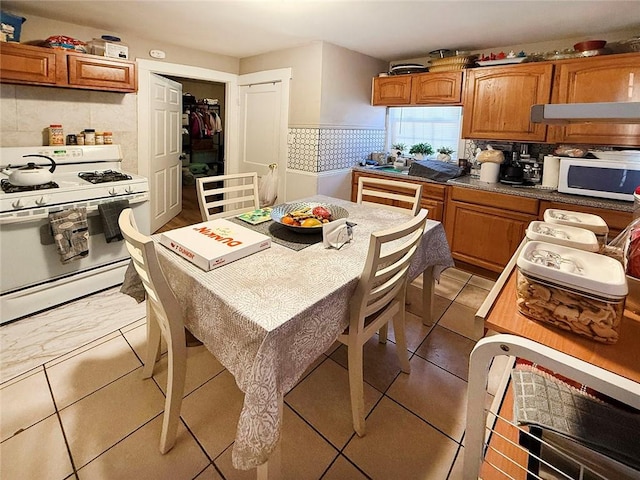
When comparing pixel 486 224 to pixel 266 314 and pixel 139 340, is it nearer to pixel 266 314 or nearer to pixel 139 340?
pixel 266 314

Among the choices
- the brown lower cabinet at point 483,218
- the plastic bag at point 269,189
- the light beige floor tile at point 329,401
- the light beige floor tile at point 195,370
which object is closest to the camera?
the light beige floor tile at point 329,401

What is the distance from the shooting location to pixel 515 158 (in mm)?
3266

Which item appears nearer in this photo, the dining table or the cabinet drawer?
the dining table

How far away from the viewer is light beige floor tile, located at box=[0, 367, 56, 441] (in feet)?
5.02

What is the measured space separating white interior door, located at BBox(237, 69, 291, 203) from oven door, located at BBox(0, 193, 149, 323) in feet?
5.87

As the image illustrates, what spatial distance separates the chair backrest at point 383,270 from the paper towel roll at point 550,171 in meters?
1.99

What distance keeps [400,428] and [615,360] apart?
1115 mm

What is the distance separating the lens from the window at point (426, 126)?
12.5ft

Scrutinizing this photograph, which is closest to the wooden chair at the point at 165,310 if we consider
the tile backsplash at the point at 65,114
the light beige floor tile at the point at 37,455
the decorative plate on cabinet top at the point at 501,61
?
the light beige floor tile at the point at 37,455

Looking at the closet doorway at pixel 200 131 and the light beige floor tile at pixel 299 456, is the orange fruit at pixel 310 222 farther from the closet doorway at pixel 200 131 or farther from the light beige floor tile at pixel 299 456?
the closet doorway at pixel 200 131

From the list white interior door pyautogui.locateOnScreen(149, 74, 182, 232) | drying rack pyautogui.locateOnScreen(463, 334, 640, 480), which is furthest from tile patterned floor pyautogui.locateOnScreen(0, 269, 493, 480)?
white interior door pyautogui.locateOnScreen(149, 74, 182, 232)

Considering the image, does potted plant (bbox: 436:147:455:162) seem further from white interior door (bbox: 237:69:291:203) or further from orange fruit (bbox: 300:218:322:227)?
orange fruit (bbox: 300:218:322:227)

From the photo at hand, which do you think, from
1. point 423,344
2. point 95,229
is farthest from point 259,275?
point 95,229

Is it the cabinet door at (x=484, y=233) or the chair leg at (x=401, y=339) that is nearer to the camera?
the chair leg at (x=401, y=339)
